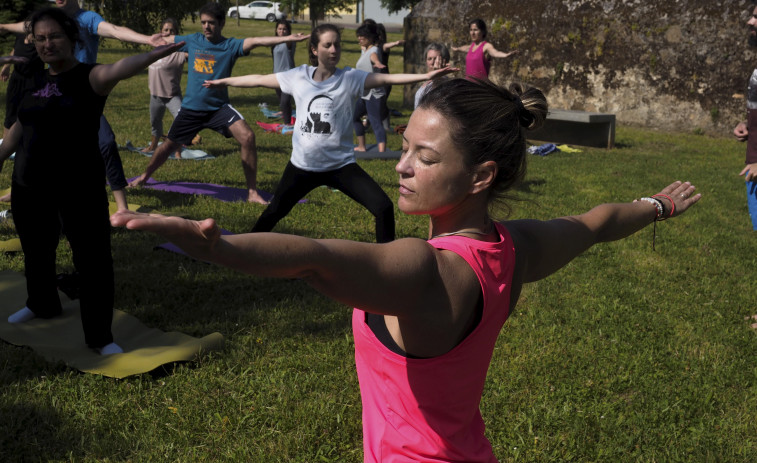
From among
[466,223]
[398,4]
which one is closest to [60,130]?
[466,223]

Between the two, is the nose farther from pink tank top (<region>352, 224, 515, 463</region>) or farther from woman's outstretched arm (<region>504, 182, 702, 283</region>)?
woman's outstretched arm (<region>504, 182, 702, 283</region>)

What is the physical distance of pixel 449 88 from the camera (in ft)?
6.41

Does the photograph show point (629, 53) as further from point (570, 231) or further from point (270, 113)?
point (570, 231)

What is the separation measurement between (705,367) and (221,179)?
6.83 meters

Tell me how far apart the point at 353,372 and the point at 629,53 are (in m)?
13.3

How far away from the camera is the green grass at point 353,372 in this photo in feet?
12.6

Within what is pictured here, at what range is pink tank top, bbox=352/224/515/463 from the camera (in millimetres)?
1806

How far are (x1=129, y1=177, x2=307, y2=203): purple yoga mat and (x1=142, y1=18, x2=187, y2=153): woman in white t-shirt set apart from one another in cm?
158

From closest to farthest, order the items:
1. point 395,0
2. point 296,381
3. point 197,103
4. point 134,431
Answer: point 134,431
point 296,381
point 197,103
point 395,0

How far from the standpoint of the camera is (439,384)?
185 centimetres

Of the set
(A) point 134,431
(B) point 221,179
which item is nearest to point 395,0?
(B) point 221,179

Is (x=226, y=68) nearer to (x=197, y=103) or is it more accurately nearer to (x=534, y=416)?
(x=197, y=103)

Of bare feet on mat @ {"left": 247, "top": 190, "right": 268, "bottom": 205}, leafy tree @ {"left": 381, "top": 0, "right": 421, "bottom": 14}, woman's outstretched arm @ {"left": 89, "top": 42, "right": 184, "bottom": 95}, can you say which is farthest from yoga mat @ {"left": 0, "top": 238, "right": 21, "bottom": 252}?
leafy tree @ {"left": 381, "top": 0, "right": 421, "bottom": 14}

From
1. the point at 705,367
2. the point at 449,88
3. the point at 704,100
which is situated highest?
the point at 449,88
